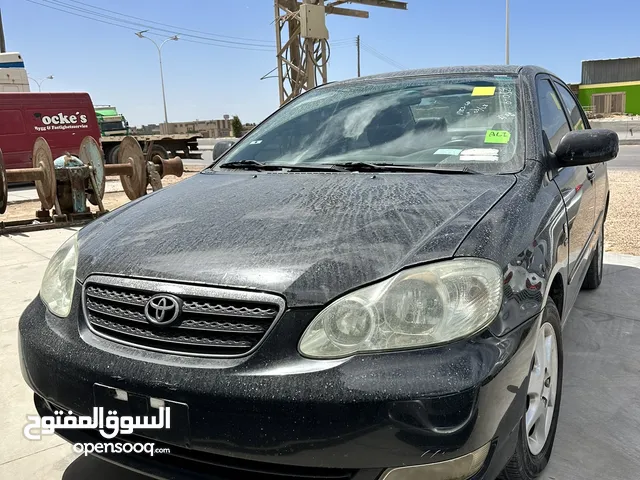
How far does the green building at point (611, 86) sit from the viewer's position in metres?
42.7

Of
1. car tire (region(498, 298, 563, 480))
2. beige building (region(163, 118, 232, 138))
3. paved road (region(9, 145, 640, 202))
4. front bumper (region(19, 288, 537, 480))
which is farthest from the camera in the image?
beige building (region(163, 118, 232, 138))

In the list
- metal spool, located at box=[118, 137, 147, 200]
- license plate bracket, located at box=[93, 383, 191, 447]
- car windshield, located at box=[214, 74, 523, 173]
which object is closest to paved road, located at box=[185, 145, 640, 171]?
metal spool, located at box=[118, 137, 147, 200]

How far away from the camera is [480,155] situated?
7.84 feet

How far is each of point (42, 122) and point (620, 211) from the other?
43.5 feet

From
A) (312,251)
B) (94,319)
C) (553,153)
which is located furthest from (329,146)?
(94,319)

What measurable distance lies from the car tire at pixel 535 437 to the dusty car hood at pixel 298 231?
0.50 metres

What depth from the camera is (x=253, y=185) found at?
2.46m

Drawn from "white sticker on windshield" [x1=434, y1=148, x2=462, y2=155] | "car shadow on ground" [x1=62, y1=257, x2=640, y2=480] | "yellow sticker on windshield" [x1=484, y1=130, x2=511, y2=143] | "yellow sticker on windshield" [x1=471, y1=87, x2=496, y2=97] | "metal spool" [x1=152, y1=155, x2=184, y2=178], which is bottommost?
"car shadow on ground" [x1=62, y1=257, x2=640, y2=480]

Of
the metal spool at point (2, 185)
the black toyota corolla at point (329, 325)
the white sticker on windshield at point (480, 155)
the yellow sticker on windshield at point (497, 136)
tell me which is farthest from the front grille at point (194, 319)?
the metal spool at point (2, 185)

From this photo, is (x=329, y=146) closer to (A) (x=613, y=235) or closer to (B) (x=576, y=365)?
(B) (x=576, y=365)

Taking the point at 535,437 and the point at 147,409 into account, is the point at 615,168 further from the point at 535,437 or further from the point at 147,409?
the point at 147,409

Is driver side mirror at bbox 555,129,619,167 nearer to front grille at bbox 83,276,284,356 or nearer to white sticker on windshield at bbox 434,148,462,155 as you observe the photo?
white sticker on windshield at bbox 434,148,462,155

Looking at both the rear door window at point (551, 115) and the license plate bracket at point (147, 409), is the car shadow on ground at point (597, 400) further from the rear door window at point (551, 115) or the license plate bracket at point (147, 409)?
the rear door window at point (551, 115)

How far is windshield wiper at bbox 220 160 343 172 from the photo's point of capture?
8.46 feet
